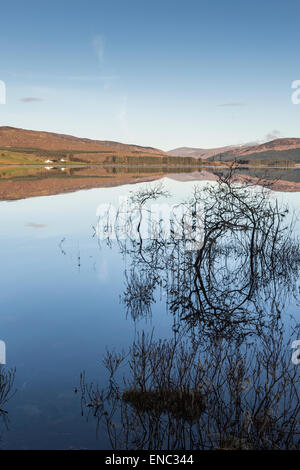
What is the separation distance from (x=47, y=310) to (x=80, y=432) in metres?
6.65

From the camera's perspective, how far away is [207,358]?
28.6 ft

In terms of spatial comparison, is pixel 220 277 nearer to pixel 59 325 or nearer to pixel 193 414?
pixel 59 325

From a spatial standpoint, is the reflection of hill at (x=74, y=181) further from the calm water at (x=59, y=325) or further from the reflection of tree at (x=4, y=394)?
the reflection of tree at (x=4, y=394)

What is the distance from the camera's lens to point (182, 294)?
13.9 metres

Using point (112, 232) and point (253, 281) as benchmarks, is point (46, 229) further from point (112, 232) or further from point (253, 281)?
point (253, 281)

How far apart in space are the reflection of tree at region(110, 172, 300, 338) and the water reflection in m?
0.04

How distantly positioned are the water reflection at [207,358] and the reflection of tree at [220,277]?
1.6 inches

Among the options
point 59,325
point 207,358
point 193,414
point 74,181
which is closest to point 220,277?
point 59,325

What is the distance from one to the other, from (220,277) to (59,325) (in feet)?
23.6

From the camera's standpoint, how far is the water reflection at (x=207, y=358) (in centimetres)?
621

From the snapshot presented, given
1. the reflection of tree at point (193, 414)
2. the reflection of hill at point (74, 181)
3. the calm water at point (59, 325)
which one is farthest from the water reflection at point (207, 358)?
the reflection of hill at point (74, 181)

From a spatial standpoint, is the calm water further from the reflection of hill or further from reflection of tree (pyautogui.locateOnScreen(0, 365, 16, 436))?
the reflection of hill

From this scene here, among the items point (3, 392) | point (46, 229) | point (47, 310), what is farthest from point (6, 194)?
point (3, 392)

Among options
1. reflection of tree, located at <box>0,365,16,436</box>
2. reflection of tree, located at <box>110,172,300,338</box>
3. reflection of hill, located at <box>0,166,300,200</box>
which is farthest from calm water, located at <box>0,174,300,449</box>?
reflection of hill, located at <box>0,166,300,200</box>
